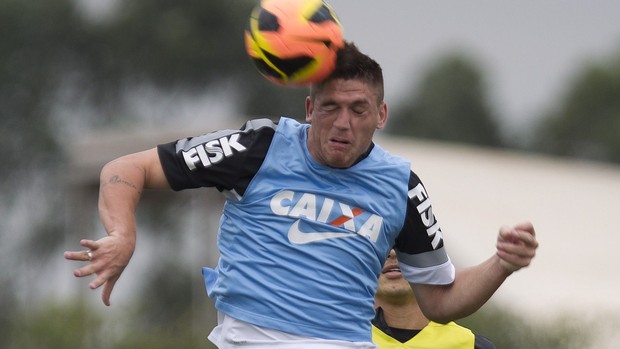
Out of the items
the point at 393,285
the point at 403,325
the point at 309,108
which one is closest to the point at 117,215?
the point at 309,108

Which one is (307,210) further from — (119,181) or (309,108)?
(119,181)

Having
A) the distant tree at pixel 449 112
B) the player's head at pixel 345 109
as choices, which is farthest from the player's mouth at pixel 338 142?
the distant tree at pixel 449 112

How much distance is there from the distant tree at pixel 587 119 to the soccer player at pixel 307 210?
47.7 meters

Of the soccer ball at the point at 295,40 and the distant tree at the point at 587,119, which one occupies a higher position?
the soccer ball at the point at 295,40

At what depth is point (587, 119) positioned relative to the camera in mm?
57531

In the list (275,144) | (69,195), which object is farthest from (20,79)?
(275,144)

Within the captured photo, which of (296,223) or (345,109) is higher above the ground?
(345,109)

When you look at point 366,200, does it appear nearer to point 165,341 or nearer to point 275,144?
point 275,144

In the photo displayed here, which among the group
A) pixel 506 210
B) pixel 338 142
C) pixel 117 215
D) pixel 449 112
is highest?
pixel 338 142

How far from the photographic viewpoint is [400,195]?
7656 mm

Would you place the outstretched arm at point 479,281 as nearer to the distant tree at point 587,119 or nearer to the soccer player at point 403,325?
the soccer player at point 403,325

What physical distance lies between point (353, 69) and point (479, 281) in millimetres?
1177

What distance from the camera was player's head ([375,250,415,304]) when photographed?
28.9 ft

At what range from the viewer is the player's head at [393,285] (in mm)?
8805
